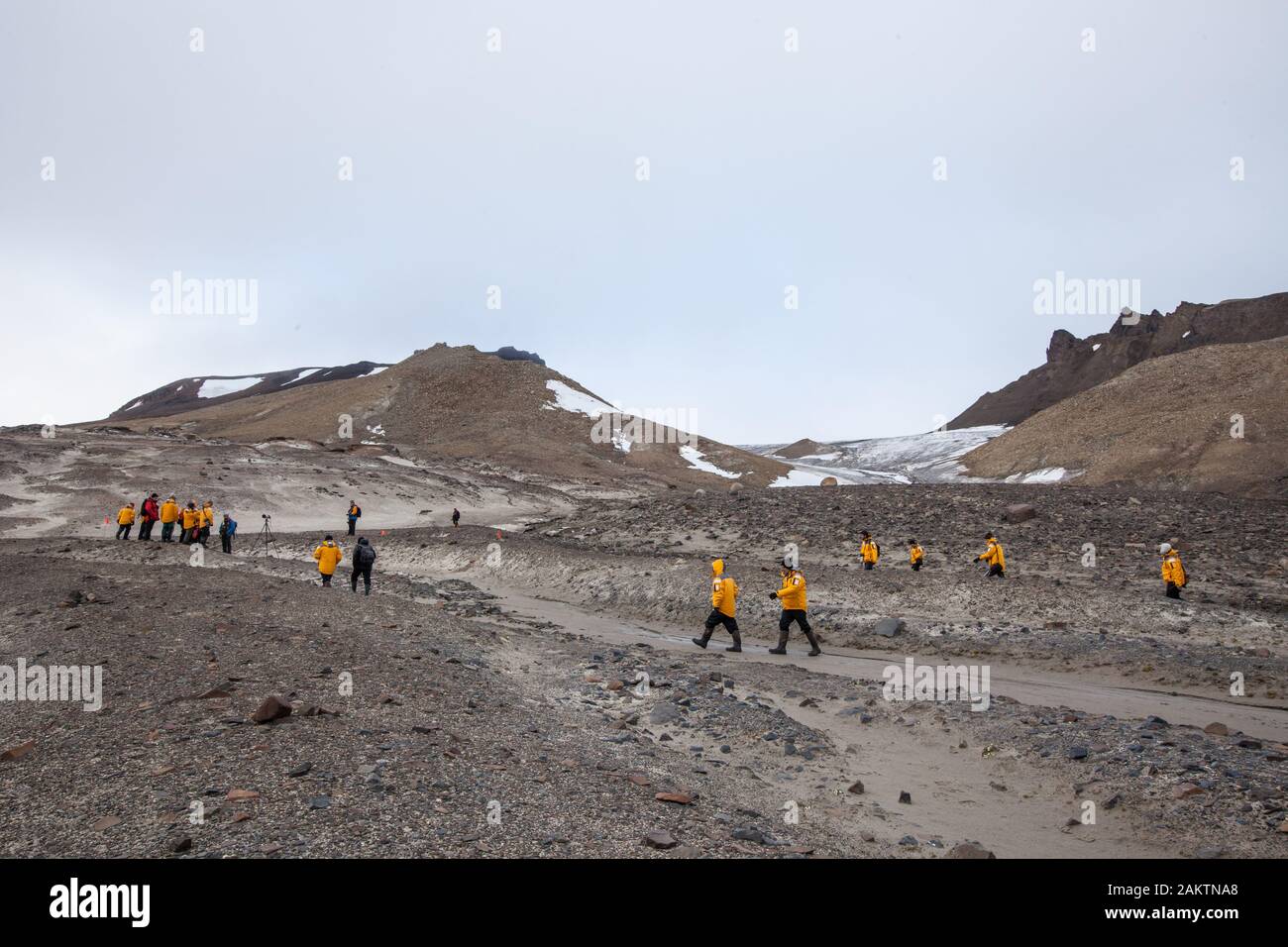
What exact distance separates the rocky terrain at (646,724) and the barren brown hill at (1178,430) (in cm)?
3873

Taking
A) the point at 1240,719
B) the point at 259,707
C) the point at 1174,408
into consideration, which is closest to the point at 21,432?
the point at 259,707

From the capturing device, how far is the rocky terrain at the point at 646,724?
6.48 meters

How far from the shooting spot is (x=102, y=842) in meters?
5.62

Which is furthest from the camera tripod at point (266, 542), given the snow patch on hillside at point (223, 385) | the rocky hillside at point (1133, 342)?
the rocky hillside at point (1133, 342)

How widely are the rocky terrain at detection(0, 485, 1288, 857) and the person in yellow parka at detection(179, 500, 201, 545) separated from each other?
959 cm

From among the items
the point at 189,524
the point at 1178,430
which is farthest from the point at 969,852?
the point at 1178,430

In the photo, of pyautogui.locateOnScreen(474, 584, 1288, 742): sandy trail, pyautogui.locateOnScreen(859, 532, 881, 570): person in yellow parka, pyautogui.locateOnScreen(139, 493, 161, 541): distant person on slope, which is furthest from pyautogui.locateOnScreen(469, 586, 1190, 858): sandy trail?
pyautogui.locateOnScreen(139, 493, 161, 541): distant person on slope

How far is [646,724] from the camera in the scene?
1098 centimetres

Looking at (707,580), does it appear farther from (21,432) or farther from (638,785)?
(21,432)

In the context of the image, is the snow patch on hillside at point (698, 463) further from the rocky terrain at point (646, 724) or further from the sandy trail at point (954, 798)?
the sandy trail at point (954, 798)

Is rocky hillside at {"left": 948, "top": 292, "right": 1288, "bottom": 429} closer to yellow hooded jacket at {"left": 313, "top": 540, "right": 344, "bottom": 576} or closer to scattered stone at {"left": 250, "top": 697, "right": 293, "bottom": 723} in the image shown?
yellow hooded jacket at {"left": 313, "top": 540, "right": 344, "bottom": 576}

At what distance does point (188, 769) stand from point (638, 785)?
394cm

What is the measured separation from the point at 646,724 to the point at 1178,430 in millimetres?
71442

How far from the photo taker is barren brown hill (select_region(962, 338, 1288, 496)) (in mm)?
56719
